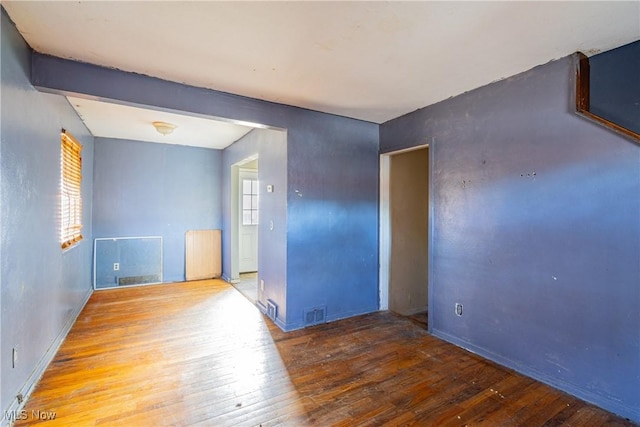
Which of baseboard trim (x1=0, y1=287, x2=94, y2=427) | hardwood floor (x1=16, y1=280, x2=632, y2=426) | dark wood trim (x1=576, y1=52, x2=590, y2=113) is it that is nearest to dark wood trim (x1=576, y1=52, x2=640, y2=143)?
dark wood trim (x1=576, y1=52, x2=590, y2=113)

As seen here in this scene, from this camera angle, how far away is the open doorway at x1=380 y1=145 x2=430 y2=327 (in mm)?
3795

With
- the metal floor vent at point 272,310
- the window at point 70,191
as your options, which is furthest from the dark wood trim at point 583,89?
the window at point 70,191

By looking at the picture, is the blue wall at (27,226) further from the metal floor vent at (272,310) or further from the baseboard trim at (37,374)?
the metal floor vent at (272,310)

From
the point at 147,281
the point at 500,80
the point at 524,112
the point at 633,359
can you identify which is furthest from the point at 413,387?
the point at 147,281

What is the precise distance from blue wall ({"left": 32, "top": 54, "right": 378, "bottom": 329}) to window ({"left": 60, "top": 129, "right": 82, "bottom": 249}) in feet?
4.49

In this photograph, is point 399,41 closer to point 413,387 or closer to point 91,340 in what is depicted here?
point 413,387

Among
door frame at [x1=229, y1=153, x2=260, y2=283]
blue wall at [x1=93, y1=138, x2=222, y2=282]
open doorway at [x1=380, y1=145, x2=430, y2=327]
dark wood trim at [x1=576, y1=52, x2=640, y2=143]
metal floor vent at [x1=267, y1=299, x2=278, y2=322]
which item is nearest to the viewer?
dark wood trim at [x1=576, y1=52, x2=640, y2=143]

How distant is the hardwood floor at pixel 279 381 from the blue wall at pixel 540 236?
256 mm

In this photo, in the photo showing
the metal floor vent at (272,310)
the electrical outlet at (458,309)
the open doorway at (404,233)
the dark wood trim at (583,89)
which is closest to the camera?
the dark wood trim at (583,89)

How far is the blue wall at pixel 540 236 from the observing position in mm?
1893

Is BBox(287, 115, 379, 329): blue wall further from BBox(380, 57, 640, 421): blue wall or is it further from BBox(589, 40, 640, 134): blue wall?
BBox(589, 40, 640, 134): blue wall

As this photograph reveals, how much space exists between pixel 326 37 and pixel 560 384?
9.58 ft

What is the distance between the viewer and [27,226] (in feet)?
6.52

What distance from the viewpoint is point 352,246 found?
3.61m
